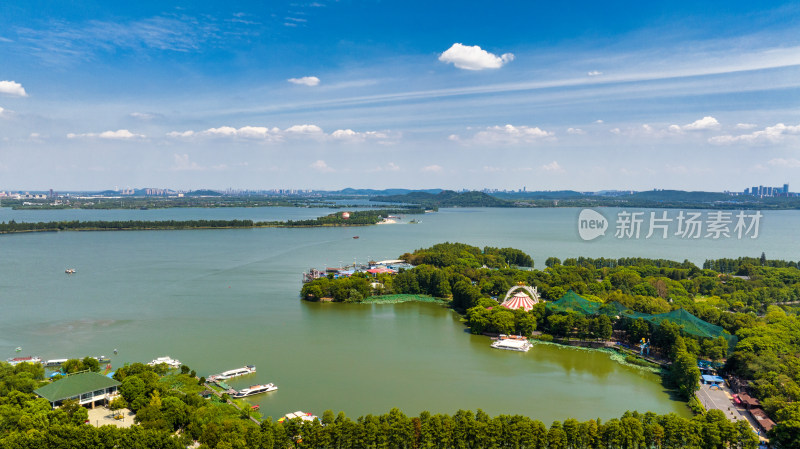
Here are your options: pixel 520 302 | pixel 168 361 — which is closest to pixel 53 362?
pixel 168 361

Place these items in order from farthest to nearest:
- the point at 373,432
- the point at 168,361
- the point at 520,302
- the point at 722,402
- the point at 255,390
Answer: the point at 520,302
the point at 168,361
the point at 255,390
the point at 722,402
the point at 373,432

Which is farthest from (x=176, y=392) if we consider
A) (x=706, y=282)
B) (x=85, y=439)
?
(x=706, y=282)

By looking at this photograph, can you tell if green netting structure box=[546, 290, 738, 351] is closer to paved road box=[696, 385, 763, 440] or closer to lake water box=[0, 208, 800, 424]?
lake water box=[0, 208, 800, 424]

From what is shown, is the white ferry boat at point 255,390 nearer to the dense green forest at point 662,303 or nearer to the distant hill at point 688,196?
the dense green forest at point 662,303

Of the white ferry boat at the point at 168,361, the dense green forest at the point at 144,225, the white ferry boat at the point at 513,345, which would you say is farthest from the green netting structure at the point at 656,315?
the dense green forest at the point at 144,225

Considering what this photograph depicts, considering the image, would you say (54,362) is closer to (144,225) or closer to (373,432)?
(373,432)

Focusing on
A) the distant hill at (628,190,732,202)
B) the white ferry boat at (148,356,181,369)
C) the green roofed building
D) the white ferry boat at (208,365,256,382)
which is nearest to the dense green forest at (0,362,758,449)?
the green roofed building
